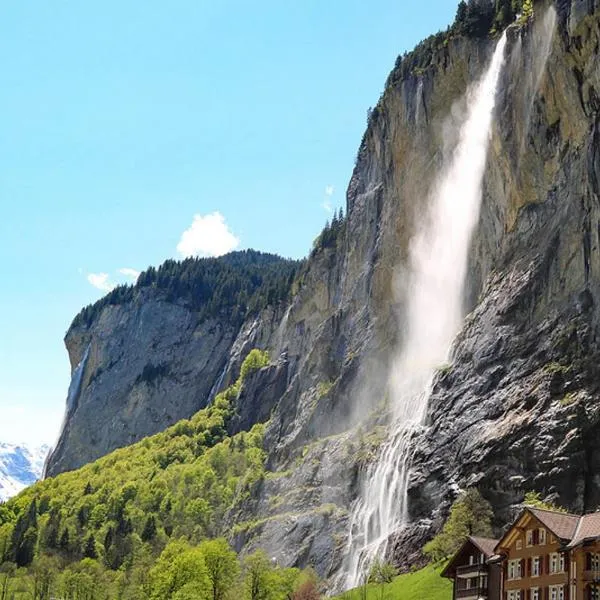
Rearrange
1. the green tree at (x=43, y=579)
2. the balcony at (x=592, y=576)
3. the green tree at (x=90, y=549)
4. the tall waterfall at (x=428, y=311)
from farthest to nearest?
the green tree at (x=90, y=549), the green tree at (x=43, y=579), the tall waterfall at (x=428, y=311), the balcony at (x=592, y=576)

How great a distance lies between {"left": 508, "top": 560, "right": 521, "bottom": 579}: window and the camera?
72938 millimetres

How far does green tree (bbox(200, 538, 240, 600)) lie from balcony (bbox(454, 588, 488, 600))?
124ft

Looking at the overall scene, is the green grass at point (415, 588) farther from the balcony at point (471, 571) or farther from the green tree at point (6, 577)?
the green tree at point (6, 577)

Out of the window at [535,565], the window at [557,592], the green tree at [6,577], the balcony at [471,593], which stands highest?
the green tree at [6,577]

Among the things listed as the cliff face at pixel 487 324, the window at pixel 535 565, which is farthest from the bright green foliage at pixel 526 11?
the window at pixel 535 565

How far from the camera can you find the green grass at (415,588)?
292 feet

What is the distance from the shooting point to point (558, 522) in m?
70.2

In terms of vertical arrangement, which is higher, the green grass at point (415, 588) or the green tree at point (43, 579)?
the green tree at point (43, 579)

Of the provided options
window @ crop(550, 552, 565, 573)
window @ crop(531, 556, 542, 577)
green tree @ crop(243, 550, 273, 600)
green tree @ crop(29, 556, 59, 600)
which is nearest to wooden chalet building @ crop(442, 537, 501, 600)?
window @ crop(531, 556, 542, 577)

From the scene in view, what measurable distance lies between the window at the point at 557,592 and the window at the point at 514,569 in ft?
13.0

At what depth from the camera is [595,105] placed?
106m

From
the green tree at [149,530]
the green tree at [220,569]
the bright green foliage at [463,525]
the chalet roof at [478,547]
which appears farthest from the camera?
the green tree at [149,530]

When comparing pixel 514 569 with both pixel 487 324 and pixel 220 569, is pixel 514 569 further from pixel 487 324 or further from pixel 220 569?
pixel 220 569

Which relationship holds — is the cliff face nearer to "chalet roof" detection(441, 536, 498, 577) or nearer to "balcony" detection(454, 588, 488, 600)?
"chalet roof" detection(441, 536, 498, 577)
